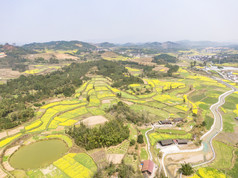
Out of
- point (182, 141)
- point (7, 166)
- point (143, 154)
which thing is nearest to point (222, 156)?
point (182, 141)

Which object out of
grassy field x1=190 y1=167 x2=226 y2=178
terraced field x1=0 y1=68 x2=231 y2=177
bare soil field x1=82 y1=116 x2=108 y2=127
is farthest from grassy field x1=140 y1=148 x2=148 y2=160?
bare soil field x1=82 y1=116 x2=108 y2=127

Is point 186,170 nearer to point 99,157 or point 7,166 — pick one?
point 99,157

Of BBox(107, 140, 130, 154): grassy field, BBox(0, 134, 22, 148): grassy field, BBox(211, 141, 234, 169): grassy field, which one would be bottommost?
BBox(211, 141, 234, 169): grassy field

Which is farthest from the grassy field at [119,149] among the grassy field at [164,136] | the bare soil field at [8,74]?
the bare soil field at [8,74]

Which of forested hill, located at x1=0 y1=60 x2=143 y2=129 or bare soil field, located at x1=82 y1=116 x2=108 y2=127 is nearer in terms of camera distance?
bare soil field, located at x1=82 y1=116 x2=108 y2=127

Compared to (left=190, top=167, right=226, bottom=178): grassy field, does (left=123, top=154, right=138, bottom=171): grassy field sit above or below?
above

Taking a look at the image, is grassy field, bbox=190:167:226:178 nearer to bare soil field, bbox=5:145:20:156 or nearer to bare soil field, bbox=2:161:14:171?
bare soil field, bbox=2:161:14:171
